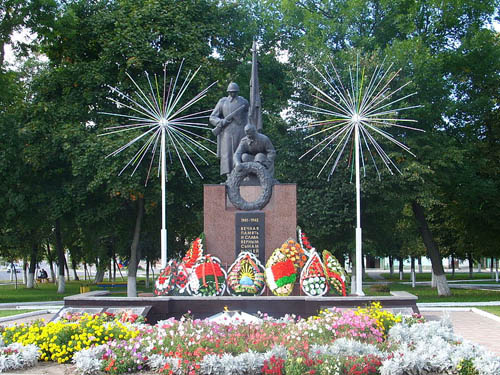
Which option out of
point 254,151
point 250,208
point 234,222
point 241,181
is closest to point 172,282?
point 234,222

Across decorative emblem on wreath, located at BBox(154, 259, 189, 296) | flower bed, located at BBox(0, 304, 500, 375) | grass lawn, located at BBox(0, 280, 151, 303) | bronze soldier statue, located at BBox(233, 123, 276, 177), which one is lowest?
grass lawn, located at BBox(0, 280, 151, 303)

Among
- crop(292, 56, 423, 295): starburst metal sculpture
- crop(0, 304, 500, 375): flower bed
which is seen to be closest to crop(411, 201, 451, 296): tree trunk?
crop(292, 56, 423, 295): starburst metal sculpture

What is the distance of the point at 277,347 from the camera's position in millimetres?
7406

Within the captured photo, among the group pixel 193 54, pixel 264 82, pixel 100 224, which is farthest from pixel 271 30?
pixel 100 224

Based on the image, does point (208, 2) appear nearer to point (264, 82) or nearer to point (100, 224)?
point (264, 82)

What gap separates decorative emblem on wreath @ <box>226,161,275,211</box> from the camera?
13797 mm

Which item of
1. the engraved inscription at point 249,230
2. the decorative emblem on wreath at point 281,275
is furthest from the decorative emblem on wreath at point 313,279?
the engraved inscription at point 249,230

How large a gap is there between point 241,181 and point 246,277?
7.86 ft

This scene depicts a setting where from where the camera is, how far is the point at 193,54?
925 inches

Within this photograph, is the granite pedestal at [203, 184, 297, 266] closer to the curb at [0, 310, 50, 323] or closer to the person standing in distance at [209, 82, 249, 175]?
the person standing in distance at [209, 82, 249, 175]

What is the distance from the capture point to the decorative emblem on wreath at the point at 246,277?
12.5 metres

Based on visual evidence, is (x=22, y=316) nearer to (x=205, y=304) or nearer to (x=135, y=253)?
(x=135, y=253)

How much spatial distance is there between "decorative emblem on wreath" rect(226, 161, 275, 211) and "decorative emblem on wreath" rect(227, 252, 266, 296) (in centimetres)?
133

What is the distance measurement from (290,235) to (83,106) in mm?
13358
